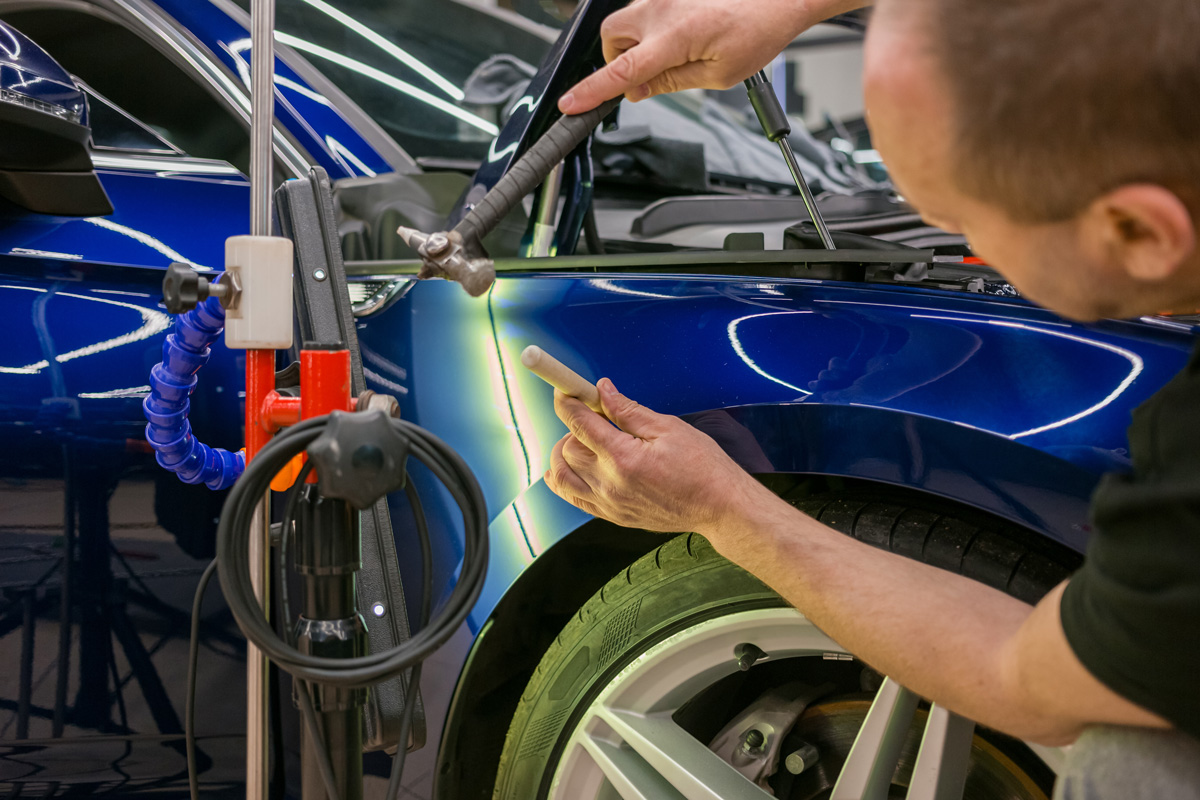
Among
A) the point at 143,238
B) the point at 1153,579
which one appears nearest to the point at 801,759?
the point at 1153,579

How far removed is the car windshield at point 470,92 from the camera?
Result: 186cm

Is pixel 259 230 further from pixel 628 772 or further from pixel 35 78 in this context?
pixel 628 772

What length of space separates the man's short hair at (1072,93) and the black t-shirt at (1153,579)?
0.50 ft

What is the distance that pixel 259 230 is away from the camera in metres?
0.95

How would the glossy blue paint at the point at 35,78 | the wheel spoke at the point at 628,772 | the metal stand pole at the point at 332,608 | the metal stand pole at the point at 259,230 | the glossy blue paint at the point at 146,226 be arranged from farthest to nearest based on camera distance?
the glossy blue paint at the point at 146,226 < the glossy blue paint at the point at 35,78 < the wheel spoke at the point at 628,772 < the metal stand pole at the point at 259,230 < the metal stand pole at the point at 332,608

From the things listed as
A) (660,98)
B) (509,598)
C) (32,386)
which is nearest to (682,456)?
(509,598)

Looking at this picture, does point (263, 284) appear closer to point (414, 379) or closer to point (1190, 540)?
point (414, 379)

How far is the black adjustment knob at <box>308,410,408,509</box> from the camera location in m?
0.71

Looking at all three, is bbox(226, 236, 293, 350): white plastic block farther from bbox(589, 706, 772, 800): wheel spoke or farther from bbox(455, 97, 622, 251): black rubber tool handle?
bbox(589, 706, 772, 800): wheel spoke

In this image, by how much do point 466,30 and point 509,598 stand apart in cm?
156

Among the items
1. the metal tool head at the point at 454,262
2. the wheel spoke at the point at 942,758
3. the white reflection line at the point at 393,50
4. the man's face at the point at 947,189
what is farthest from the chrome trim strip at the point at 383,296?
the white reflection line at the point at 393,50

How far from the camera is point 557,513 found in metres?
1.06

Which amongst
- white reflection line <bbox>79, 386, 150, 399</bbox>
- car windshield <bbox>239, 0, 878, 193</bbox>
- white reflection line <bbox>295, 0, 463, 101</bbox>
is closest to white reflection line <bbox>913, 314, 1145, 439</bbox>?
white reflection line <bbox>79, 386, 150, 399</bbox>

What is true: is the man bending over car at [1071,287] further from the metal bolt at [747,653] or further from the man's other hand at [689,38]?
the man's other hand at [689,38]
